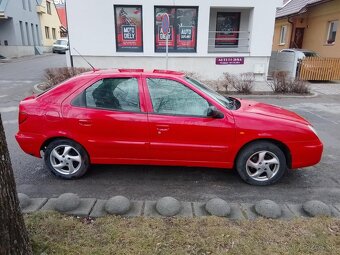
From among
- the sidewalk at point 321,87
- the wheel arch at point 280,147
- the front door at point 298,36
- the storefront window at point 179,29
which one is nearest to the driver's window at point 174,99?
the wheel arch at point 280,147

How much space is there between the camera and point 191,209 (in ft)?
10.8

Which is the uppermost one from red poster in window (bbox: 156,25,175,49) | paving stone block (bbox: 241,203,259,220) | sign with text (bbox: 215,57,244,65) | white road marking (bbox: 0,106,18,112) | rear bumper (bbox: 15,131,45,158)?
red poster in window (bbox: 156,25,175,49)

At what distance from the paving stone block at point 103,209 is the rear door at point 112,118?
2.50 feet

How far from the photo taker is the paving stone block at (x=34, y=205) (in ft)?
10.5

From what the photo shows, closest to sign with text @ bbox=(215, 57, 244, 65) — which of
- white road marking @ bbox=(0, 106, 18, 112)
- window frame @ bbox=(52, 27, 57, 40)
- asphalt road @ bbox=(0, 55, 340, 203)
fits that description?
white road marking @ bbox=(0, 106, 18, 112)

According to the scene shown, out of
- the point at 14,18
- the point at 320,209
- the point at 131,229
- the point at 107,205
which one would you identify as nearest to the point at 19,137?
the point at 107,205

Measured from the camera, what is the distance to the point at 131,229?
2.87 m

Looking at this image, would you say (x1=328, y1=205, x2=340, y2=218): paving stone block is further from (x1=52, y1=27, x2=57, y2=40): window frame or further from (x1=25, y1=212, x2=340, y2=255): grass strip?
(x1=52, y1=27, x2=57, y2=40): window frame

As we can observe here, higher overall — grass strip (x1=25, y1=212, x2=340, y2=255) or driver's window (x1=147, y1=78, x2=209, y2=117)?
driver's window (x1=147, y1=78, x2=209, y2=117)

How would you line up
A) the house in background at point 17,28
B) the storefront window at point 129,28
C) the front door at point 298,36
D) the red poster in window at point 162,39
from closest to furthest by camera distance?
the storefront window at point 129,28 → the red poster in window at point 162,39 → the front door at point 298,36 → the house in background at point 17,28

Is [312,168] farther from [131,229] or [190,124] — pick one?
[131,229]

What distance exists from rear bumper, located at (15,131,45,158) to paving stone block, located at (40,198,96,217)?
93 cm

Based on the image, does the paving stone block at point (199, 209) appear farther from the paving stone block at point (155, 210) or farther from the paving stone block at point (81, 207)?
the paving stone block at point (81, 207)

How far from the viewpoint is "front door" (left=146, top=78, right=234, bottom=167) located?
12.3ft
